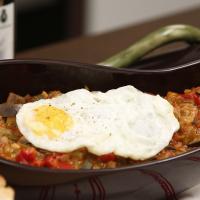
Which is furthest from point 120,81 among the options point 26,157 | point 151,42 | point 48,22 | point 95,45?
point 48,22

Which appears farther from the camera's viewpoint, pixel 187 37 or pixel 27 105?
pixel 187 37

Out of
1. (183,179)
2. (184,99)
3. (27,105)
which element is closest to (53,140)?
(27,105)

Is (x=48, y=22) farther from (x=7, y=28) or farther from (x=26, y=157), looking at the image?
(x=26, y=157)

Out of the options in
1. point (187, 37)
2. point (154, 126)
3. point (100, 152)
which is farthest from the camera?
point (187, 37)

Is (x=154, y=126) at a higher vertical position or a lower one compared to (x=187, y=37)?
lower

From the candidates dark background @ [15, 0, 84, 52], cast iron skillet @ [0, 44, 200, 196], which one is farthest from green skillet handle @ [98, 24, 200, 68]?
dark background @ [15, 0, 84, 52]

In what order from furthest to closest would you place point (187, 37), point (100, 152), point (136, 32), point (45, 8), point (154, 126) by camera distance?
point (45, 8) → point (136, 32) → point (187, 37) → point (154, 126) → point (100, 152)

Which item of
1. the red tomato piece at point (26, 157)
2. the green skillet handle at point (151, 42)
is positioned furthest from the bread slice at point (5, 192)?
the green skillet handle at point (151, 42)

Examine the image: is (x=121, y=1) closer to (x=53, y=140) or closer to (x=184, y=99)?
(x=184, y=99)
